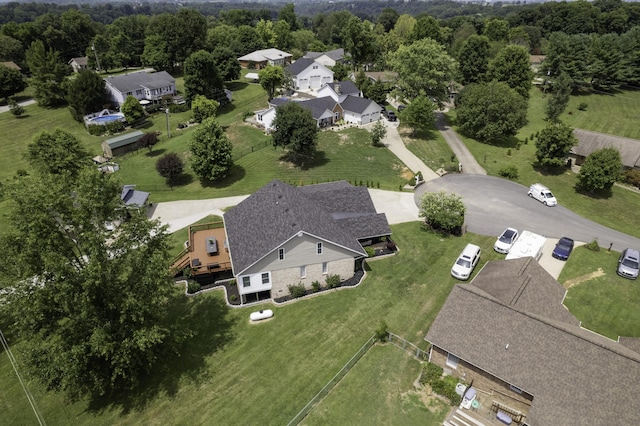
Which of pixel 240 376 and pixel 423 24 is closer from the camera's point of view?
pixel 240 376

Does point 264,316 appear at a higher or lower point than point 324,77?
lower

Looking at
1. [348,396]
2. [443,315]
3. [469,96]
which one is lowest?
[348,396]

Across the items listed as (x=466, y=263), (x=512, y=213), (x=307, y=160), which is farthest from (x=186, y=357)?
(x=512, y=213)

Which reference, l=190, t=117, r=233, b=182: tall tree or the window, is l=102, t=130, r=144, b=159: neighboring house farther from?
the window

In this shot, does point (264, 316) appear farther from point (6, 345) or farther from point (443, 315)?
point (6, 345)

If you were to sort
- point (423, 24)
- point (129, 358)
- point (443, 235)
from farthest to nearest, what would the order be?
point (423, 24)
point (443, 235)
point (129, 358)

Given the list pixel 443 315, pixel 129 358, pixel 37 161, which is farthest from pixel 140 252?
pixel 37 161

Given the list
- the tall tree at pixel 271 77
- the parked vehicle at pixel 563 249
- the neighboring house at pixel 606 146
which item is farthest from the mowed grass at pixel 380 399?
the tall tree at pixel 271 77
